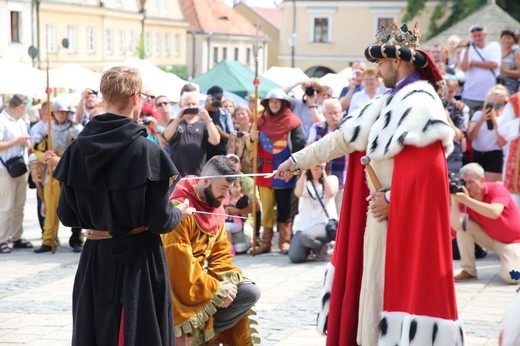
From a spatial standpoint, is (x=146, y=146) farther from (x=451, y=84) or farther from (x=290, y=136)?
(x=451, y=84)

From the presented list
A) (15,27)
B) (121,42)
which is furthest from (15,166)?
(121,42)

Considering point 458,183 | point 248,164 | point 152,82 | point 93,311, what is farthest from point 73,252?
point 93,311

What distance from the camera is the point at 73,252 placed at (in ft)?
37.4

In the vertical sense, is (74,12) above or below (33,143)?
above

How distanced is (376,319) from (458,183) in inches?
172

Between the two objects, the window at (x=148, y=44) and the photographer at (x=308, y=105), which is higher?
the window at (x=148, y=44)

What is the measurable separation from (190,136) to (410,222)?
19.7 feet

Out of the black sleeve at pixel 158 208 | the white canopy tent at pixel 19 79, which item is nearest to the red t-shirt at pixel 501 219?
the black sleeve at pixel 158 208

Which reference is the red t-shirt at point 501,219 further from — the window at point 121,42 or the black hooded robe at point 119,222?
the window at point 121,42

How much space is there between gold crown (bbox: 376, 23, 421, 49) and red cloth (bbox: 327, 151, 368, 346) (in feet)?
2.20

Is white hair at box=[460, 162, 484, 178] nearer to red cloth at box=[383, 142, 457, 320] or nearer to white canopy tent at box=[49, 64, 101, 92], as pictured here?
red cloth at box=[383, 142, 457, 320]

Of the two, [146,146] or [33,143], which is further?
[33,143]

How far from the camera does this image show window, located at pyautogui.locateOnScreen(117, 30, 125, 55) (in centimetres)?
5561

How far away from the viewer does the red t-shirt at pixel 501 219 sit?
382 inches
